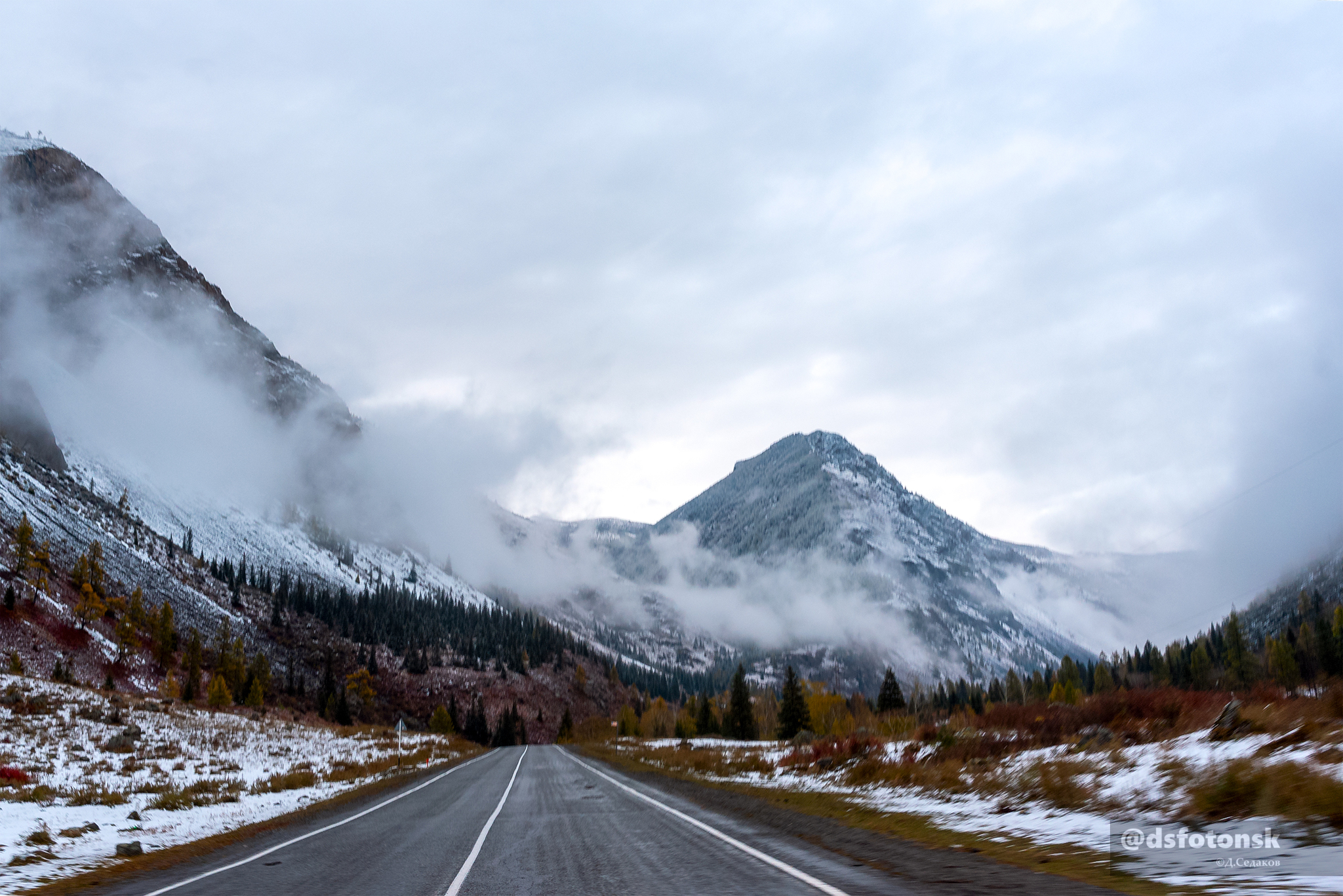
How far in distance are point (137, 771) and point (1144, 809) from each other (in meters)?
34.5

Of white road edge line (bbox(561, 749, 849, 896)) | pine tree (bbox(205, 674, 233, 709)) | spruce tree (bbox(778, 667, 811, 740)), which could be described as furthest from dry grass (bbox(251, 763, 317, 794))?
pine tree (bbox(205, 674, 233, 709))

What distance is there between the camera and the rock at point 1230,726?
44.3 feet

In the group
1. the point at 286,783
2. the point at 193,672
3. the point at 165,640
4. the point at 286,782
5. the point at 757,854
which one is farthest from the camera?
the point at 165,640

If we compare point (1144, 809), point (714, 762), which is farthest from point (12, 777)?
point (1144, 809)

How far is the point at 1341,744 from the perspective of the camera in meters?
11.0

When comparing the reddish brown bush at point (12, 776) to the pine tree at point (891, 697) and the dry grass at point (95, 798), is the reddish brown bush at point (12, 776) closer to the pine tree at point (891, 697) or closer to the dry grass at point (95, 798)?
the dry grass at point (95, 798)

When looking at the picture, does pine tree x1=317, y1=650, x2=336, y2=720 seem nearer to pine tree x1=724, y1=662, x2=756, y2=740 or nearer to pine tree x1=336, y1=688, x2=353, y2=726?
pine tree x1=336, y1=688, x2=353, y2=726

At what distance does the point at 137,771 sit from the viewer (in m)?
29.7

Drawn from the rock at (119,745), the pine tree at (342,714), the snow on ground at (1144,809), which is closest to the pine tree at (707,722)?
the pine tree at (342,714)

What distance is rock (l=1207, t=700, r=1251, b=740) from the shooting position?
1349 centimetres

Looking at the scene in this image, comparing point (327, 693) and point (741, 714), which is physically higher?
point (741, 714)

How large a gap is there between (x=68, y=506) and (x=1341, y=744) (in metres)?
218

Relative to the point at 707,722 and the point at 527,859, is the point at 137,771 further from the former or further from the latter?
the point at 707,722

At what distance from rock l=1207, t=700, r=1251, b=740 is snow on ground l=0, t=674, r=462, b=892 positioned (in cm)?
1951
